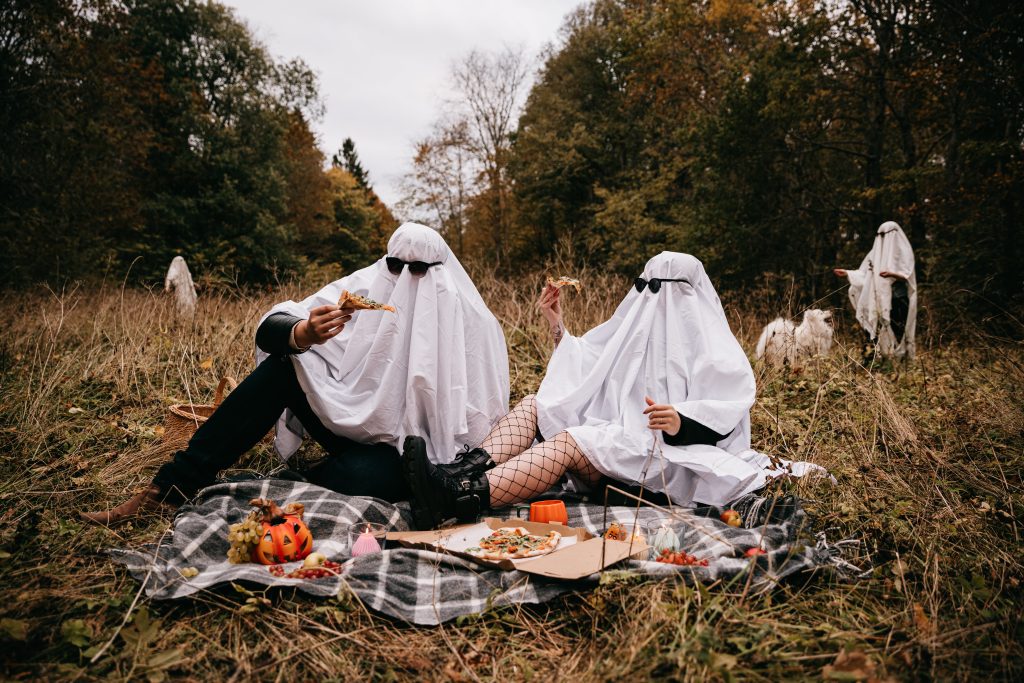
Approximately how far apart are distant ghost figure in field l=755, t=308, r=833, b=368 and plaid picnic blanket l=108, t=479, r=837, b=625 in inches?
129

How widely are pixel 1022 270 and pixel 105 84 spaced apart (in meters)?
17.8

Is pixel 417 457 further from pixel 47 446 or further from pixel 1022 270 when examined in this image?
pixel 1022 270

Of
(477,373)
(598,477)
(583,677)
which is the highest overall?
(477,373)

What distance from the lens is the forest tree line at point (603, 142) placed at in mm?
9477

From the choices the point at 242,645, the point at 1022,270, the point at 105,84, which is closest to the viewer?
the point at 242,645

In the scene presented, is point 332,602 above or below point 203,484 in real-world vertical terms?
below

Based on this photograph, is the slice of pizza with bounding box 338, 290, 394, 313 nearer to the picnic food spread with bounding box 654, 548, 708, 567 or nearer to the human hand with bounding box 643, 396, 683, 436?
the human hand with bounding box 643, 396, 683, 436

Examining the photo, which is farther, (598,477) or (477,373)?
(477,373)

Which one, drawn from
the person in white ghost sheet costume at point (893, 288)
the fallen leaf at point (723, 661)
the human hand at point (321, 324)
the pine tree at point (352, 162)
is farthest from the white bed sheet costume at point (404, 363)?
the pine tree at point (352, 162)

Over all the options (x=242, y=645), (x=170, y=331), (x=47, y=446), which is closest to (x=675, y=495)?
(x=242, y=645)

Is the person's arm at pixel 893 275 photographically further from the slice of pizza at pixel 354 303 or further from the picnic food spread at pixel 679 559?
the slice of pizza at pixel 354 303

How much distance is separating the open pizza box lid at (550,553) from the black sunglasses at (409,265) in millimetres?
1273

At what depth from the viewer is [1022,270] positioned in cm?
858

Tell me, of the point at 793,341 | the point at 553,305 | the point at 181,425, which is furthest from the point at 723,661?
the point at 793,341
